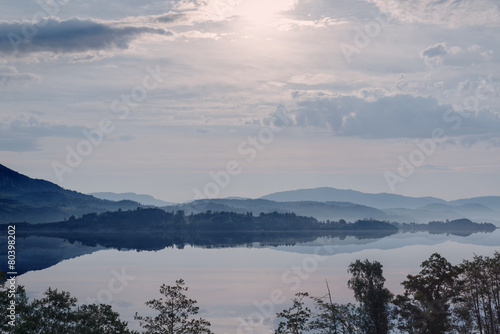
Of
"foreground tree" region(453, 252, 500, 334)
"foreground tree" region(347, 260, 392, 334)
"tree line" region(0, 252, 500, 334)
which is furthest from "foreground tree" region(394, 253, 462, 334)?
"foreground tree" region(347, 260, 392, 334)

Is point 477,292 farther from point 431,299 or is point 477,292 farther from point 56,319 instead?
point 56,319

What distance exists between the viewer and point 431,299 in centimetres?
3916

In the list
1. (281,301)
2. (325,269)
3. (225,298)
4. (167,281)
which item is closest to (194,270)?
(167,281)

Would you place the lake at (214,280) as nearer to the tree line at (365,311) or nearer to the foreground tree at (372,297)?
the foreground tree at (372,297)

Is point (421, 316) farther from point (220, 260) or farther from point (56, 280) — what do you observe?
point (220, 260)

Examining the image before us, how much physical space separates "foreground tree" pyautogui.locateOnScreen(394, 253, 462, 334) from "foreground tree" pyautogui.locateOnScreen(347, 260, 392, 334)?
316cm

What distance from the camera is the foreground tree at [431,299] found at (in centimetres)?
3778

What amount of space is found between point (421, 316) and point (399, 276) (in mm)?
71458

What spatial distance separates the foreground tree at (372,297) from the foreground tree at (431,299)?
3.16 meters

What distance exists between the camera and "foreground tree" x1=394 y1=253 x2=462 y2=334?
37.8 meters

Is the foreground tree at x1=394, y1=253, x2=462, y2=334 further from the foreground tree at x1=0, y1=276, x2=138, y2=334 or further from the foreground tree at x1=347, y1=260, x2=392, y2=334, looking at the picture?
the foreground tree at x1=0, y1=276, x2=138, y2=334

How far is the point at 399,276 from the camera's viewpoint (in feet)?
348

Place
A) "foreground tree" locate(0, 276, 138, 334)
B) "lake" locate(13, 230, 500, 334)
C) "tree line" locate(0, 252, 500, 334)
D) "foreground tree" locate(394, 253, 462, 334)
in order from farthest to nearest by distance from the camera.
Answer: "lake" locate(13, 230, 500, 334) < "foreground tree" locate(394, 253, 462, 334) < "tree line" locate(0, 252, 500, 334) < "foreground tree" locate(0, 276, 138, 334)

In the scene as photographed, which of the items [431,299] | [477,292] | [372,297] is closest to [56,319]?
[372,297]
